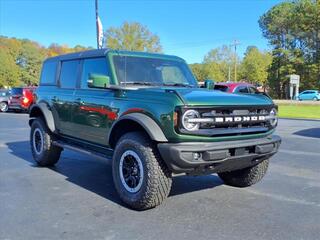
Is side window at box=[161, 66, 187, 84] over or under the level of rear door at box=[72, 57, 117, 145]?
over

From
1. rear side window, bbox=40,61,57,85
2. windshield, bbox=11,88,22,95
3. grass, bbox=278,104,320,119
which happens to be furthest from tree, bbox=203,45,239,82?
rear side window, bbox=40,61,57,85

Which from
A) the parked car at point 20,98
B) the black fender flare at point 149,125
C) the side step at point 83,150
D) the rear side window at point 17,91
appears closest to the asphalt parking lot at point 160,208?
the side step at point 83,150

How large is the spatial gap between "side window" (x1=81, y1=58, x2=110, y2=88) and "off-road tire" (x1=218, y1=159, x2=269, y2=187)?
8.05ft

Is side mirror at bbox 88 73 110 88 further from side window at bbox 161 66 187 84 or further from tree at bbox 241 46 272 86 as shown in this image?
tree at bbox 241 46 272 86

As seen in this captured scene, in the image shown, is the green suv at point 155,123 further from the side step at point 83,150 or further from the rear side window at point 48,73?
the rear side window at point 48,73

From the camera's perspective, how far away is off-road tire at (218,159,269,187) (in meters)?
5.90

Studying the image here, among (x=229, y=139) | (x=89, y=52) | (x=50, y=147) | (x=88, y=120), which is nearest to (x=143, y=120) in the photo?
(x=229, y=139)

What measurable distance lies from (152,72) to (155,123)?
62.4 inches

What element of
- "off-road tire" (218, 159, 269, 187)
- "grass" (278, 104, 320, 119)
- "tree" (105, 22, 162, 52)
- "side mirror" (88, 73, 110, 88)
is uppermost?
"tree" (105, 22, 162, 52)

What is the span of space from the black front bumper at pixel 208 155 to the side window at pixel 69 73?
2.73 metres

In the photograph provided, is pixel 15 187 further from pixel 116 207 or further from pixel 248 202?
pixel 248 202

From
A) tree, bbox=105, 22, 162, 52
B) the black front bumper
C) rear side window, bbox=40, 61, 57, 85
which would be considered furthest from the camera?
tree, bbox=105, 22, 162, 52

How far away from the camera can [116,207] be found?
5.03 metres

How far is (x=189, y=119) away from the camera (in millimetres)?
4488
